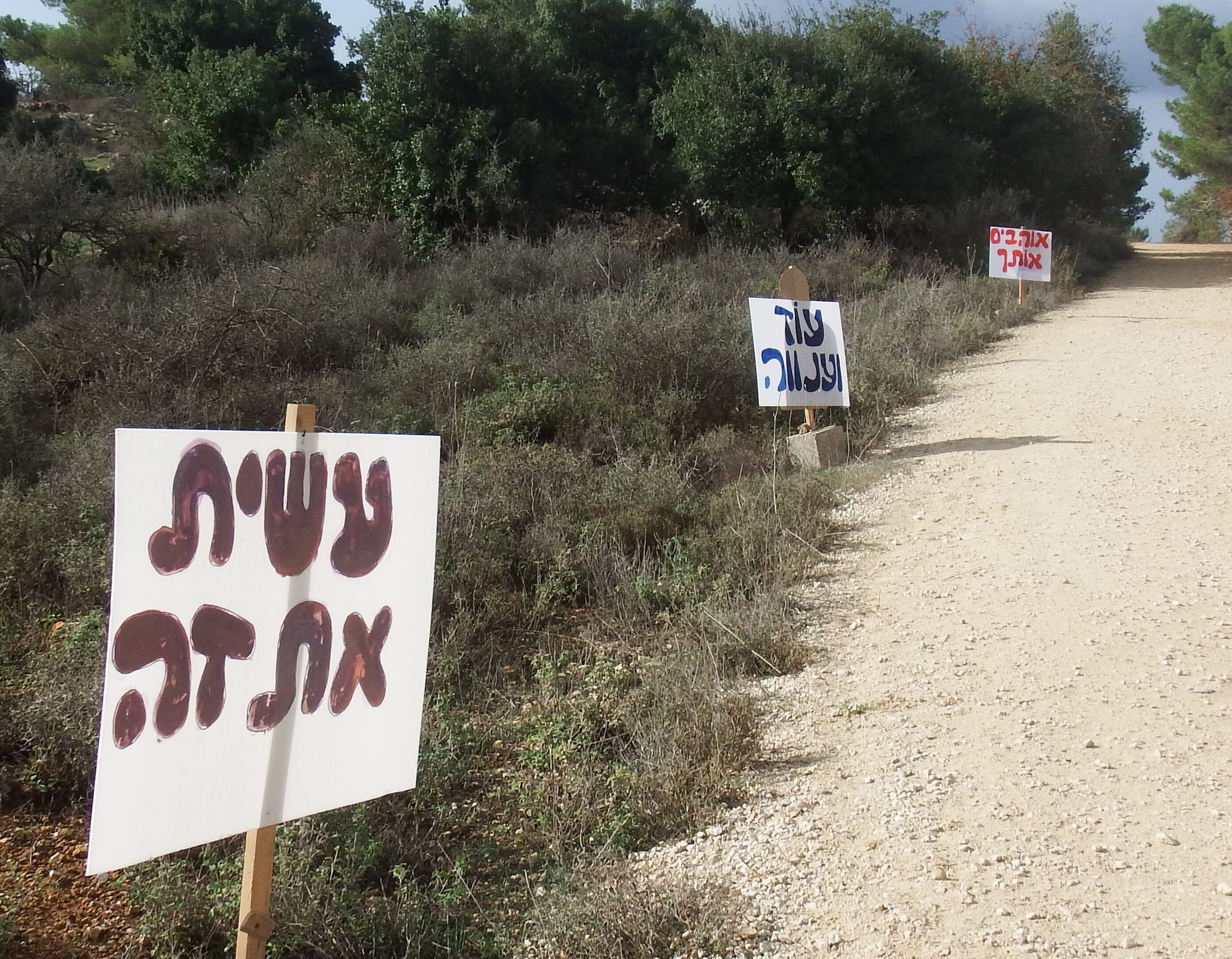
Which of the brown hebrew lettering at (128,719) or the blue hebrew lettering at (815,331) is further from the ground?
the blue hebrew lettering at (815,331)

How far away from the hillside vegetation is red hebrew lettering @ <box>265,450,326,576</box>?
104 centimetres

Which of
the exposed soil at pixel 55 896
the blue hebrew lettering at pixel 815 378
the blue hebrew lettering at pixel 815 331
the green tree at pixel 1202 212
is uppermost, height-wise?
the green tree at pixel 1202 212

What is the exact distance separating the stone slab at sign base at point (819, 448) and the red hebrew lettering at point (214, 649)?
5097 mm

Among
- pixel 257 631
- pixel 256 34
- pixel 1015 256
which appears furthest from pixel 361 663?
pixel 256 34

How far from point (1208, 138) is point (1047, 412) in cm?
3032

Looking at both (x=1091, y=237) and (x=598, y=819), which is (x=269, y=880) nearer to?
(x=598, y=819)

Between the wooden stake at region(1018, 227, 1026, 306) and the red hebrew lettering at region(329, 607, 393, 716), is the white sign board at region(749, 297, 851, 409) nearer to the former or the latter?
the red hebrew lettering at region(329, 607, 393, 716)

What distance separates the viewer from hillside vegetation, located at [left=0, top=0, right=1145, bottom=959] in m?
3.27

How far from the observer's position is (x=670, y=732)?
364cm

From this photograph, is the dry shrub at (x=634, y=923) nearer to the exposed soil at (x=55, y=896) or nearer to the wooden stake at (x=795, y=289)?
the exposed soil at (x=55, y=896)

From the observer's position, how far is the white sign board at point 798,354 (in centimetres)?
685

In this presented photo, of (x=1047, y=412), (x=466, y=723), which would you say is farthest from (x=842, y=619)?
(x=1047, y=412)

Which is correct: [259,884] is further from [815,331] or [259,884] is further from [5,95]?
[5,95]

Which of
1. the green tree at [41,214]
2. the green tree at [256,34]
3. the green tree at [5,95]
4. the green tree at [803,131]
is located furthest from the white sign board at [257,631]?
the green tree at [256,34]
